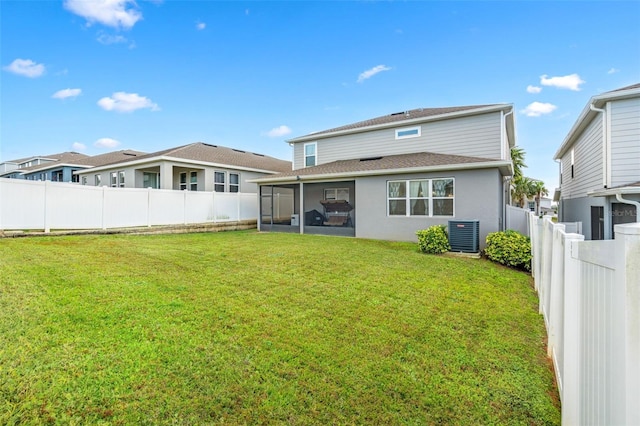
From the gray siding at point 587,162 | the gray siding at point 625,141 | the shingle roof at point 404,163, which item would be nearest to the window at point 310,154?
the shingle roof at point 404,163

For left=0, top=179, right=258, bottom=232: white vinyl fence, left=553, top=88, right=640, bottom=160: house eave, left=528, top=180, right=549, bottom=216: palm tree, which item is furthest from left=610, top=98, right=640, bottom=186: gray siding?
left=528, top=180, right=549, bottom=216: palm tree

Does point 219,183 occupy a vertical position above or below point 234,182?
below

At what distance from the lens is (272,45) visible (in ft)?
50.2

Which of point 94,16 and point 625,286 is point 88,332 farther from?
point 94,16

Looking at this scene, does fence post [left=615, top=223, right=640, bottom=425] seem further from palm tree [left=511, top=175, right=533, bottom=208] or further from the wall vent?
palm tree [left=511, top=175, right=533, bottom=208]

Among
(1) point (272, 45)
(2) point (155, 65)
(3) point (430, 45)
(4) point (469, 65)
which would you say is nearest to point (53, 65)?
(2) point (155, 65)

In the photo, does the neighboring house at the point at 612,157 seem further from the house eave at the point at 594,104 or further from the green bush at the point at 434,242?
the green bush at the point at 434,242

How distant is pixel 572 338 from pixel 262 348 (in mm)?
2652

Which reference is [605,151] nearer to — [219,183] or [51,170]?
[219,183]

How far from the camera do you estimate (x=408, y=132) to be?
14188mm

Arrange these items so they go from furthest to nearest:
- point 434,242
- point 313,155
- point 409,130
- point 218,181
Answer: point 218,181, point 313,155, point 409,130, point 434,242

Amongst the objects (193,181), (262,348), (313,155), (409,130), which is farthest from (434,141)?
(193,181)

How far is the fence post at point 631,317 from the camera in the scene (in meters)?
1.27

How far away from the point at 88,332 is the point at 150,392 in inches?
57.3
